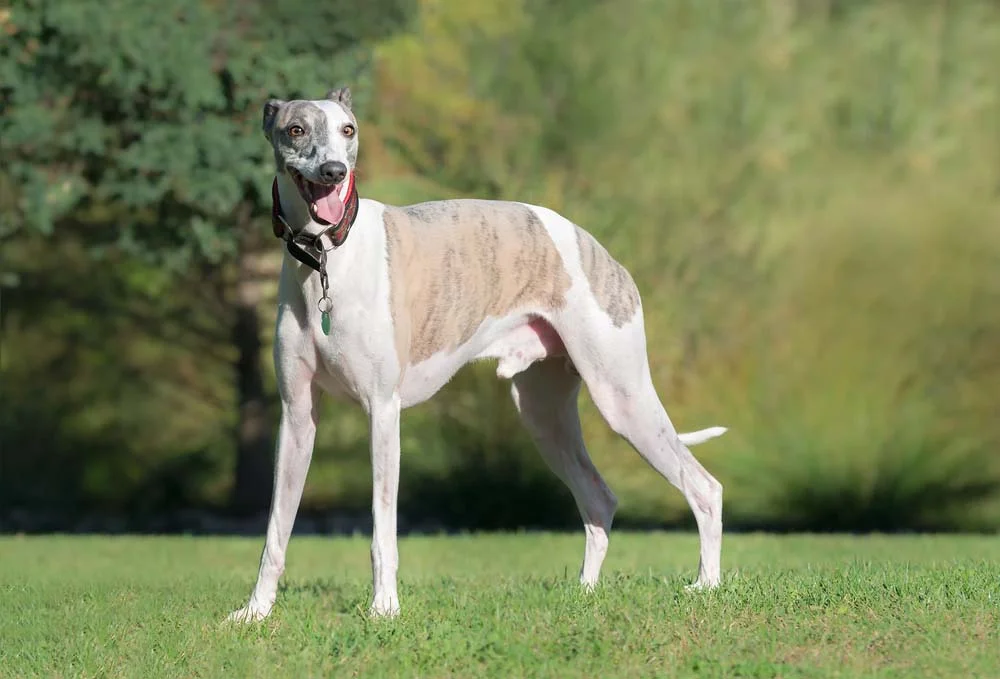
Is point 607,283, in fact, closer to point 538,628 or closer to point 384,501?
point 384,501

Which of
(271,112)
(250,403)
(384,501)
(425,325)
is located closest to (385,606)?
(384,501)

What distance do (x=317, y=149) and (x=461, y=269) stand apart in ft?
3.34

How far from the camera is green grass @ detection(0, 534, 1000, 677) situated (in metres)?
5.54

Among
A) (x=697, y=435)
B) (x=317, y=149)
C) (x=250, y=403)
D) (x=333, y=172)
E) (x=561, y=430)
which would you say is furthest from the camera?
(x=250, y=403)

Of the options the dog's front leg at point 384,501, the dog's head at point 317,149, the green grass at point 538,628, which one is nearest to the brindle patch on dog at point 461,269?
the dog's front leg at point 384,501

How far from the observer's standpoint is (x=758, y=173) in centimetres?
1530

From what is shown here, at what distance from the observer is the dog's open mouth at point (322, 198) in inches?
242

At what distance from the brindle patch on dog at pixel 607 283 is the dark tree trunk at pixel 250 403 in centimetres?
880

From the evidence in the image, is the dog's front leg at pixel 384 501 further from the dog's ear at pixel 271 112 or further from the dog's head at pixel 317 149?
the dog's ear at pixel 271 112

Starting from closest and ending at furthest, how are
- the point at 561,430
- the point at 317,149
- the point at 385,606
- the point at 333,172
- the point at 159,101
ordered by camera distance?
the point at 333,172 → the point at 317,149 → the point at 385,606 → the point at 561,430 → the point at 159,101

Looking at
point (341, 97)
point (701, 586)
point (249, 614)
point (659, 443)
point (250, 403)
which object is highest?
point (341, 97)

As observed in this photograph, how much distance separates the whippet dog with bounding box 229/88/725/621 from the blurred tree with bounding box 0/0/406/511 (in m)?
5.37

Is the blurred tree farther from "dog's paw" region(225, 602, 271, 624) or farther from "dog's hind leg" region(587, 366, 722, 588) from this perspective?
"dog's paw" region(225, 602, 271, 624)

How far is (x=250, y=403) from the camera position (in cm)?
1562
